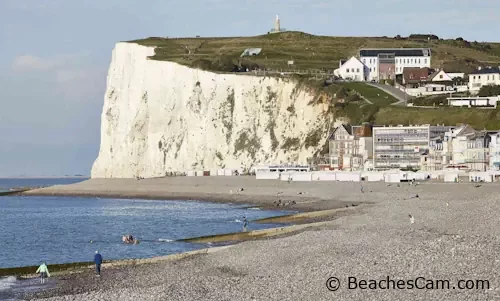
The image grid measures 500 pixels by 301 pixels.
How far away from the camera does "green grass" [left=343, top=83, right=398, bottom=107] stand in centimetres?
8450

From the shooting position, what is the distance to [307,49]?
12006cm

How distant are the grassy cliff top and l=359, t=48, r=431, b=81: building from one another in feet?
8.11

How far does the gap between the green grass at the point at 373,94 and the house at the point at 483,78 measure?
8290 millimetres

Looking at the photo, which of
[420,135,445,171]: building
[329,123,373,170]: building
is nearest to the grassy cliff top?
[329,123,373,170]: building

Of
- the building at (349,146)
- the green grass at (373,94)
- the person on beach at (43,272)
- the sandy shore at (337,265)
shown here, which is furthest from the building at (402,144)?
the person on beach at (43,272)

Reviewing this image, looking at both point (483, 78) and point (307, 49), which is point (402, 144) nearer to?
point (483, 78)

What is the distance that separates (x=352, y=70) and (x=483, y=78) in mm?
17296

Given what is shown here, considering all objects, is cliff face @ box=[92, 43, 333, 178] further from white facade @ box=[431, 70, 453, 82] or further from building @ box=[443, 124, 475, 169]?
white facade @ box=[431, 70, 453, 82]

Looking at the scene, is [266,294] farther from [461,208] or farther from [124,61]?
[124,61]

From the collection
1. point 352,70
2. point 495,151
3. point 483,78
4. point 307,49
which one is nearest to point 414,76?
point 352,70

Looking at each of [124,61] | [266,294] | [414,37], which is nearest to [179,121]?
[124,61]

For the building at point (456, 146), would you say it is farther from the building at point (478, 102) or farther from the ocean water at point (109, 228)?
the ocean water at point (109, 228)

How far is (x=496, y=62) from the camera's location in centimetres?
11400

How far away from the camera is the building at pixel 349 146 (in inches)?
2913
